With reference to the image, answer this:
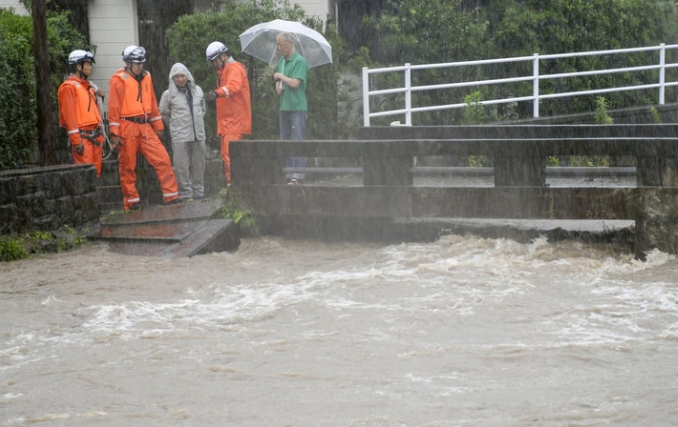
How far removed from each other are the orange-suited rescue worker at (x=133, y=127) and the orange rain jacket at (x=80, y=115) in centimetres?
25

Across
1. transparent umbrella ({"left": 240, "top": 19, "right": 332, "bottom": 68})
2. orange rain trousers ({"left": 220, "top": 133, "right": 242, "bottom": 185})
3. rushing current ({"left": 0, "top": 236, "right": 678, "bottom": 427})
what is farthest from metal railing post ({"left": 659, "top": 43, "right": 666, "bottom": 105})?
rushing current ({"left": 0, "top": 236, "right": 678, "bottom": 427})

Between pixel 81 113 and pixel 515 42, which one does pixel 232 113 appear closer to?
pixel 81 113

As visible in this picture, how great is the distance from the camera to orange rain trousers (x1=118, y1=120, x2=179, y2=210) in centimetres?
1398

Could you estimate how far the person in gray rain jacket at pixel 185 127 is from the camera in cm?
1420

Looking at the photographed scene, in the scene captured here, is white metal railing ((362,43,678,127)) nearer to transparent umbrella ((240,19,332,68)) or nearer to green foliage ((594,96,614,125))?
green foliage ((594,96,614,125))

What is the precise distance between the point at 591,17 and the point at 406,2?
13.3ft

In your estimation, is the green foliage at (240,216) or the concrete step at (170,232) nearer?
the concrete step at (170,232)

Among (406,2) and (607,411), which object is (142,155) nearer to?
(406,2)

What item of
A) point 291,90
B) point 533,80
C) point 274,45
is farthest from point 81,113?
point 533,80

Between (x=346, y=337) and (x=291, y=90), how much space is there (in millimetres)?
6400

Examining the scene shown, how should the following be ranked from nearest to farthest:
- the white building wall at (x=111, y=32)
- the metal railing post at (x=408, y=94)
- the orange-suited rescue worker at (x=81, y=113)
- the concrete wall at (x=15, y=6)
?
1. the orange-suited rescue worker at (x=81, y=113)
2. the metal railing post at (x=408, y=94)
3. the white building wall at (x=111, y=32)
4. the concrete wall at (x=15, y=6)

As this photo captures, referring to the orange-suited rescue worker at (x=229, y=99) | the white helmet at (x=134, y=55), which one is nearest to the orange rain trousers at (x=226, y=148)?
the orange-suited rescue worker at (x=229, y=99)

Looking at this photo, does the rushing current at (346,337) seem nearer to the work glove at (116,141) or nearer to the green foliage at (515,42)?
the work glove at (116,141)

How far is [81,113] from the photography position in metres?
14.0
